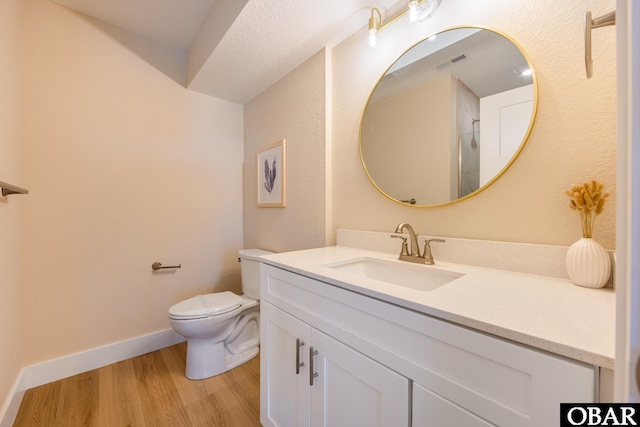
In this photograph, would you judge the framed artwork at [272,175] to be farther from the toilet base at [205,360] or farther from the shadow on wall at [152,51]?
the toilet base at [205,360]

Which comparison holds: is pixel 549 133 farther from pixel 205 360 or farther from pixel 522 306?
pixel 205 360

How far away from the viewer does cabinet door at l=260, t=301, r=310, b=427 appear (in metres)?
0.96

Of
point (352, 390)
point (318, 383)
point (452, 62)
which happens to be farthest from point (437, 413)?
point (452, 62)

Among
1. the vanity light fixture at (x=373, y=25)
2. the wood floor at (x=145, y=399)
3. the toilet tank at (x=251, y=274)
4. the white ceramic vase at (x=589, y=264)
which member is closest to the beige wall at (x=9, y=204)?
the wood floor at (x=145, y=399)

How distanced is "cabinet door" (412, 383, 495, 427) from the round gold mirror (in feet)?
2.54

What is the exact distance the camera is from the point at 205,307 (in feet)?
5.33

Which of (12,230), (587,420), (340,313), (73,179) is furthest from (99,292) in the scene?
(587,420)

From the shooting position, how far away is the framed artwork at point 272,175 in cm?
193

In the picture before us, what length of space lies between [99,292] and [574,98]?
9.14 feet

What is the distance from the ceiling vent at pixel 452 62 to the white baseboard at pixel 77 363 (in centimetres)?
259

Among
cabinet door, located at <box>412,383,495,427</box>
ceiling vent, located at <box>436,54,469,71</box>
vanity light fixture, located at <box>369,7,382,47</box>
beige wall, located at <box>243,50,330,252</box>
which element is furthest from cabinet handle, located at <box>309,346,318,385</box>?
vanity light fixture, located at <box>369,7,382,47</box>

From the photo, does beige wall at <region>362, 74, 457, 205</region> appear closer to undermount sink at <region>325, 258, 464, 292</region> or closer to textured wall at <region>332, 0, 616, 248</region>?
textured wall at <region>332, 0, 616, 248</region>

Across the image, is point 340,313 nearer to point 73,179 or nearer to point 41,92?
point 73,179

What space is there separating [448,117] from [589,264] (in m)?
0.74
